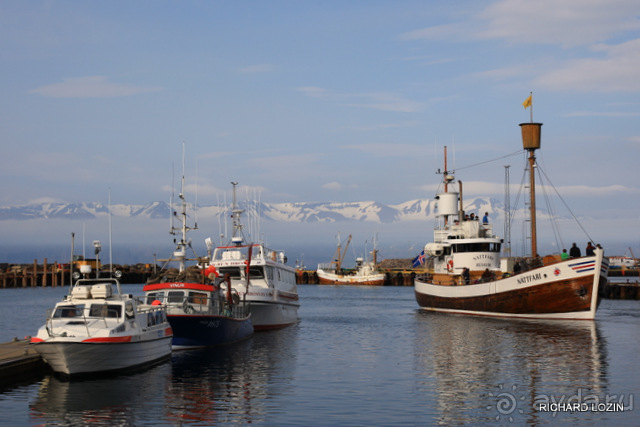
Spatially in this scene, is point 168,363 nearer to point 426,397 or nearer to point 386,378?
point 386,378

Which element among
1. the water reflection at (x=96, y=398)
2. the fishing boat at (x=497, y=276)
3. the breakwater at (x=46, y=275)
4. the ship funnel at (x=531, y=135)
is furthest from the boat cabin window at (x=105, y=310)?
the breakwater at (x=46, y=275)

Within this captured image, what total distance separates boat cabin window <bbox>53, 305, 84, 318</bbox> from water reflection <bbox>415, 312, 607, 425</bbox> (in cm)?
1419

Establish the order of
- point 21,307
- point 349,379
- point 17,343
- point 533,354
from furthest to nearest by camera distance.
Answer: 1. point 21,307
2. point 533,354
3. point 17,343
4. point 349,379

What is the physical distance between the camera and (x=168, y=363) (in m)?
34.5

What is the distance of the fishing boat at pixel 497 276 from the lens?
169 ft

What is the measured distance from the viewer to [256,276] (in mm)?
50031

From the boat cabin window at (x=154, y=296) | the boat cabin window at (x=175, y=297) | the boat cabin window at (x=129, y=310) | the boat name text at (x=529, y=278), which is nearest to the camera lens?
the boat cabin window at (x=129, y=310)

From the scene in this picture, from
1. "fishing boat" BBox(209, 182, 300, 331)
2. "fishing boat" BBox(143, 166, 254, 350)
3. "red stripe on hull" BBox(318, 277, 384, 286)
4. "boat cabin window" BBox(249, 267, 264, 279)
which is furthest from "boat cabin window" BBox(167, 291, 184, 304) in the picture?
"red stripe on hull" BBox(318, 277, 384, 286)

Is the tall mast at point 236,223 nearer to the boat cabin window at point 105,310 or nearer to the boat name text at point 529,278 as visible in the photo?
the boat name text at point 529,278

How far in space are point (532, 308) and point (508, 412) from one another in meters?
31.5

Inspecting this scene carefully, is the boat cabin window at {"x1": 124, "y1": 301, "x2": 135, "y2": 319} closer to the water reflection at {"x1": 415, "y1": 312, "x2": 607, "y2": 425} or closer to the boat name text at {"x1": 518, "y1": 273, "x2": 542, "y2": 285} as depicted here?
the water reflection at {"x1": 415, "y1": 312, "x2": 607, "y2": 425}

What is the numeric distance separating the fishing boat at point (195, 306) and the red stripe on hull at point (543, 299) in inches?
891

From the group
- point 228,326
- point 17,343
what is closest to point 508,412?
point 228,326

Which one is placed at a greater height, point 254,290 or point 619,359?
point 254,290
